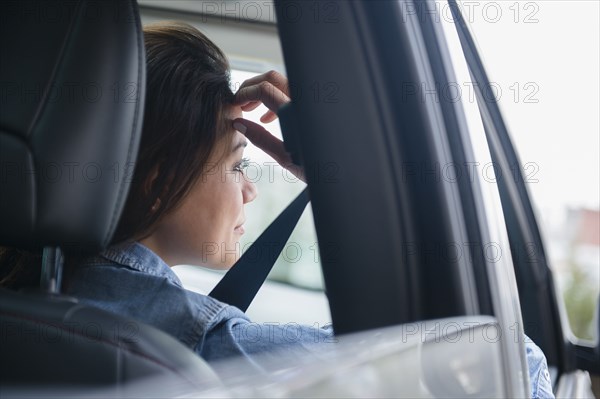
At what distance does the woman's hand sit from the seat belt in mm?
120

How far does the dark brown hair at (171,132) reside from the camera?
1.36m

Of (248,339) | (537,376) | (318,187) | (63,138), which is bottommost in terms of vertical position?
(537,376)

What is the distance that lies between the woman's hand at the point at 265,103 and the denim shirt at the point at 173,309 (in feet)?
1.06

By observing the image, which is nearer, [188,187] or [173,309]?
[173,309]

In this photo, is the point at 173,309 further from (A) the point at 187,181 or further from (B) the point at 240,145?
(B) the point at 240,145

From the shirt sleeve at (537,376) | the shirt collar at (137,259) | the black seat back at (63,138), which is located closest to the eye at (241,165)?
the shirt collar at (137,259)

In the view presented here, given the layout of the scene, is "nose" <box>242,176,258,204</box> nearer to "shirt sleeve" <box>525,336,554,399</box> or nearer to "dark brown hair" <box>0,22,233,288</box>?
"dark brown hair" <box>0,22,233,288</box>

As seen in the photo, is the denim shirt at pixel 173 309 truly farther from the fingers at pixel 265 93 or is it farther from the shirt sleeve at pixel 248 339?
the fingers at pixel 265 93

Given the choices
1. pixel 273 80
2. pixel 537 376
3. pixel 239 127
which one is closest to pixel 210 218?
pixel 239 127

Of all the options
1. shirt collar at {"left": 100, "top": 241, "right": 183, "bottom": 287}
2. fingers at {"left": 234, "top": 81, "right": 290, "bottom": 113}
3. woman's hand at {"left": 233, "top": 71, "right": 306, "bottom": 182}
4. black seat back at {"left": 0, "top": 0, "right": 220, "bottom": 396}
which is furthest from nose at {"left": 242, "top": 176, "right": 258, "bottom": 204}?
black seat back at {"left": 0, "top": 0, "right": 220, "bottom": 396}

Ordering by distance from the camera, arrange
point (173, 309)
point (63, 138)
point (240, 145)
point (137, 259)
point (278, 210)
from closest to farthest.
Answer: point (63, 138), point (173, 309), point (137, 259), point (240, 145), point (278, 210)

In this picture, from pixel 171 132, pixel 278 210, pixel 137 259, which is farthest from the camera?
pixel 278 210

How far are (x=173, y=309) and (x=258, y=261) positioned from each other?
51 cm

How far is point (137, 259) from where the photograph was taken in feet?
3.97
